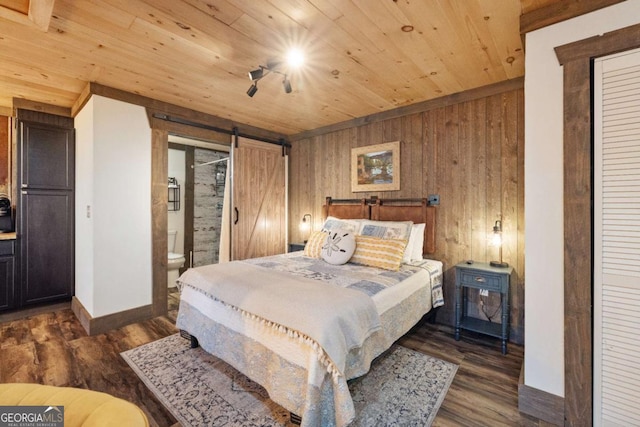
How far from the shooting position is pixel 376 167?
375cm

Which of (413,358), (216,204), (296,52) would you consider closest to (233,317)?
(413,358)

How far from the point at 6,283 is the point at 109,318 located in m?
1.43

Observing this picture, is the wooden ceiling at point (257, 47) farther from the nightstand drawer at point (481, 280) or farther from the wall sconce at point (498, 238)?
the nightstand drawer at point (481, 280)

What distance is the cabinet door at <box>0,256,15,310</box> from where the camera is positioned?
10.5 ft

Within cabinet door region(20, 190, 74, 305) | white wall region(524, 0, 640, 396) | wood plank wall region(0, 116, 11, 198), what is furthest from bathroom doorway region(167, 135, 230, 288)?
white wall region(524, 0, 640, 396)

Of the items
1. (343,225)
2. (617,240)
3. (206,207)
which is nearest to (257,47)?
(343,225)

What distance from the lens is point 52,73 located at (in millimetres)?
2666

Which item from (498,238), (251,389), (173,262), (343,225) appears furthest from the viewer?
(173,262)

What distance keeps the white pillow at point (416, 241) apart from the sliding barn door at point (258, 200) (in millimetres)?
2346

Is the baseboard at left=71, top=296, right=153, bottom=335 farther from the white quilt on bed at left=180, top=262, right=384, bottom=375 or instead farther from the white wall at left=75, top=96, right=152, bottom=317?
the white quilt on bed at left=180, top=262, right=384, bottom=375

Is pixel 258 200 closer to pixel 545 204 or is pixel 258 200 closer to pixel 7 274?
pixel 7 274

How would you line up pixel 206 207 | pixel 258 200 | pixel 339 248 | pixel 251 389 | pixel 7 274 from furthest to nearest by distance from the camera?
1. pixel 206 207
2. pixel 258 200
3. pixel 7 274
4. pixel 339 248
5. pixel 251 389

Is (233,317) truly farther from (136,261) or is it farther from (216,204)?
(216,204)

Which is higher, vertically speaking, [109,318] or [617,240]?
[617,240]
